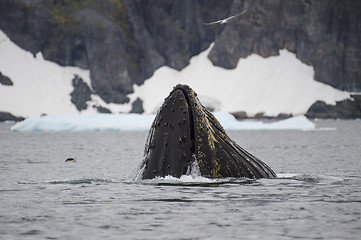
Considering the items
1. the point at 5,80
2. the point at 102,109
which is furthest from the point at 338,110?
the point at 5,80

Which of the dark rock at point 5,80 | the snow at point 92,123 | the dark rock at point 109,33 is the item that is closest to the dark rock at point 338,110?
the dark rock at point 109,33

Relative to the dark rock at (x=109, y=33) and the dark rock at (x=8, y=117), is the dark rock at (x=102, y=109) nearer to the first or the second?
the dark rock at (x=109, y=33)

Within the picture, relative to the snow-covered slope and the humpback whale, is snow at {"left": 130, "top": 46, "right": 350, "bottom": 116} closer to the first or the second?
the snow-covered slope

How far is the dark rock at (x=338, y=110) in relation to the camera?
413 ft

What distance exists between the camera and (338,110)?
415ft

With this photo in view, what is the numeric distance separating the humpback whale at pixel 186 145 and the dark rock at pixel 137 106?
127896mm

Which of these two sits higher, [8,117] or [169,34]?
[169,34]

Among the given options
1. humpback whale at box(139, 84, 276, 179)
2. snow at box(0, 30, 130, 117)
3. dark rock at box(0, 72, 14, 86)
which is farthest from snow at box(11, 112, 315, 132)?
dark rock at box(0, 72, 14, 86)

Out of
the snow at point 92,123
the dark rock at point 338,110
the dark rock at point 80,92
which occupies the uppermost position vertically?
the dark rock at point 80,92

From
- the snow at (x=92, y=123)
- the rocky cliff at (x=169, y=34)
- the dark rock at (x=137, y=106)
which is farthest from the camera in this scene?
the dark rock at (x=137, y=106)

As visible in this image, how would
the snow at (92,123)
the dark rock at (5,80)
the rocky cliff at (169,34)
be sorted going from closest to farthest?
the snow at (92,123) < the dark rock at (5,80) < the rocky cliff at (169,34)

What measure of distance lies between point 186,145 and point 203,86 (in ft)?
438

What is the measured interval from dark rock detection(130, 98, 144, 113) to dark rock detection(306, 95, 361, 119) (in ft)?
120

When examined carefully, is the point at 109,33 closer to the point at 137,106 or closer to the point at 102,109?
the point at 102,109
